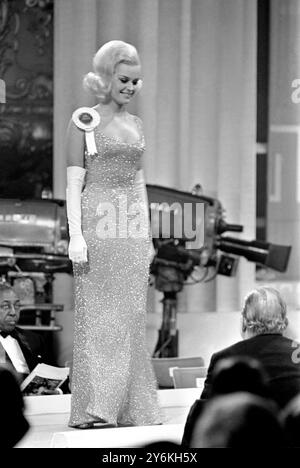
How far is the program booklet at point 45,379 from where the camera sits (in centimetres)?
342

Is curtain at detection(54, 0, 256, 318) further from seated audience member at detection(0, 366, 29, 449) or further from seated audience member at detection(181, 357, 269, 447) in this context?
seated audience member at detection(0, 366, 29, 449)

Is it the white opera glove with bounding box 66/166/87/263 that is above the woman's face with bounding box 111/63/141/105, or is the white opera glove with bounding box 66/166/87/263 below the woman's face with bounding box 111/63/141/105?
below

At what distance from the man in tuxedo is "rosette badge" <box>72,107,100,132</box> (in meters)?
1.03

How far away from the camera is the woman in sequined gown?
115 inches

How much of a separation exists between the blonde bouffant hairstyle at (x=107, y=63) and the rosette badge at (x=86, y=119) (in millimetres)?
62

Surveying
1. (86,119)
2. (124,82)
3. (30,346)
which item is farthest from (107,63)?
(30,346)

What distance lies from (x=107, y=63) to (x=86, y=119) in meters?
0.17

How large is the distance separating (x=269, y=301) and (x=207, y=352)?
272 cm

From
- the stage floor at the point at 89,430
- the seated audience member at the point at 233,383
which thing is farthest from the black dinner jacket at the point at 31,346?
the seated audience member at the point at 233,383

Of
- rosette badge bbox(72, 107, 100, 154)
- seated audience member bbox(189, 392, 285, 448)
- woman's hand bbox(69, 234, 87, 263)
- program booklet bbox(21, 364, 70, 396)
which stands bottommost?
program booklet bbox(21, 364, 70, 396)

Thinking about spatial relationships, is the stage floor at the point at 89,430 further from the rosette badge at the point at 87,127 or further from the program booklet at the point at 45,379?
the rosette badge at the point at 87,127

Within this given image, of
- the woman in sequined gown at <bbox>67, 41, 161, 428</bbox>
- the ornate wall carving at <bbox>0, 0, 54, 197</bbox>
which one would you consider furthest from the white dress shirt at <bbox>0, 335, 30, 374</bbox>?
the ornate wall carving at <bbox>0, 0, 54, 197</bbox>
